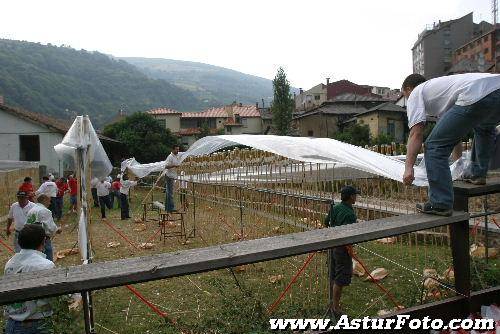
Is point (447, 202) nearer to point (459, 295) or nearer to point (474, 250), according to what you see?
point (459, 295)

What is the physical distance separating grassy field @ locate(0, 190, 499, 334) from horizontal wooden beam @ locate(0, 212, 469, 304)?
910mm

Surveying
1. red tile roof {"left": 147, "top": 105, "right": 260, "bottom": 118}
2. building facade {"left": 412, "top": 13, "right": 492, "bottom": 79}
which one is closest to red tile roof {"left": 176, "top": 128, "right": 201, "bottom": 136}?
red tile roof {"left": 147, "top": 105, "right": 260, "bottom": 118}

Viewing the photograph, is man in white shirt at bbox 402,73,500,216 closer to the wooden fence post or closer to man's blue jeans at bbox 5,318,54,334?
the wooden fence post

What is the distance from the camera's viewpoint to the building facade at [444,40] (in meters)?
61.1

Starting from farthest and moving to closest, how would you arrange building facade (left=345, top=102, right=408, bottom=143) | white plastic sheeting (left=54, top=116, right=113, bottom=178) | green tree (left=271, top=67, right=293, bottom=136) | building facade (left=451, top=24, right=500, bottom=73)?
green tree (left=271, top=67, right=293, bottom=136), building facade (left=451, top=24, right=500, bottom=73), building facade (left=345, top=102, right=408, bottom=143), white plastic sheeting (left=54, top=116, right=113, bottom=178)

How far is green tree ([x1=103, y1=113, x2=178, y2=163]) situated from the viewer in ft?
111

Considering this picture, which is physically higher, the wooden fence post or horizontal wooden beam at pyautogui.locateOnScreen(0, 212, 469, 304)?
horizontal wooden beam at pyautogui.locateOnScreen(0, 212, 469, 304)

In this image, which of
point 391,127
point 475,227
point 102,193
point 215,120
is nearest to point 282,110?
point 215,120

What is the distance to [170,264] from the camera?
6.73ft

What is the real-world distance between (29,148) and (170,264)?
32.3 metres

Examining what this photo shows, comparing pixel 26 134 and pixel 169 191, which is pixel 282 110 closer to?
pixel 26 134

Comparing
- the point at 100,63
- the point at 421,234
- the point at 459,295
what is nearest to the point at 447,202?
the point at 459,295

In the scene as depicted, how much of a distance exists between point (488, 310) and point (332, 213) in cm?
222

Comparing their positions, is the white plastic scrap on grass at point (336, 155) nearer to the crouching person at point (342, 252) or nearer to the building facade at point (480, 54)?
the crouching person at point (342, 252)
